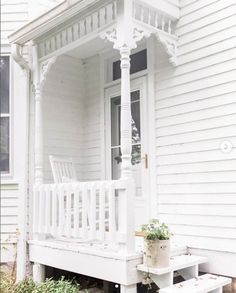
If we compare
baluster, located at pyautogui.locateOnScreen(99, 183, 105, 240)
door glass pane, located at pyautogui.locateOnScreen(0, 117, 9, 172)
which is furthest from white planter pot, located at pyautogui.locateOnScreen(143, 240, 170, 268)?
door glass pane, located at pyautogui.locateOnScreen(0, 117, 9, 172)

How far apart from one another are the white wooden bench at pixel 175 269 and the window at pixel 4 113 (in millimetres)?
2468

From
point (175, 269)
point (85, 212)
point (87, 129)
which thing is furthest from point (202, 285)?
point (87, 129)

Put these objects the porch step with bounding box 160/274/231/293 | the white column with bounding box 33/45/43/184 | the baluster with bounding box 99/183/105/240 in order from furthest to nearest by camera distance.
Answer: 1. the white column with bounding box 33/45/43/184
2. the baluster with bounding box 99/183/105/240
3. the porch step with bounding box 160/274/231/293

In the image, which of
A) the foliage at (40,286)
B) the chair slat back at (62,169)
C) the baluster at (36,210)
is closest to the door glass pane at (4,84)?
the chair slat back at (62,169)

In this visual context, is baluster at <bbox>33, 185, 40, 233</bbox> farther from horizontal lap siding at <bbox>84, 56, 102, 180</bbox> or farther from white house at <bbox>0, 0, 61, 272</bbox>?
horizontal lap siding at <bbox>84, 56, 102, 180</bbox>

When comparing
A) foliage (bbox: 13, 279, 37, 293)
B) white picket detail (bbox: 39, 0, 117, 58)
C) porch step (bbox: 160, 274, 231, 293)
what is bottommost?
foliage (bbox: 13, 279, 37, 293)

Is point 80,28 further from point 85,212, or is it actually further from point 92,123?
point 85,212

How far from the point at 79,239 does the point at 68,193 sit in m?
0.50

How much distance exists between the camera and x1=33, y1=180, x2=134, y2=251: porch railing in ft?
10.6

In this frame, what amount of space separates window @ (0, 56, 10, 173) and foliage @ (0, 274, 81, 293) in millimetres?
1443

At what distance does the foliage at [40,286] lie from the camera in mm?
3643

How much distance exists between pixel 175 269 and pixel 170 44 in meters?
2.33

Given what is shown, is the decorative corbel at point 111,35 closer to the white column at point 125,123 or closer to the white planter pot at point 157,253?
the white column at point 125,123

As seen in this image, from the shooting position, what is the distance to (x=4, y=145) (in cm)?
475
